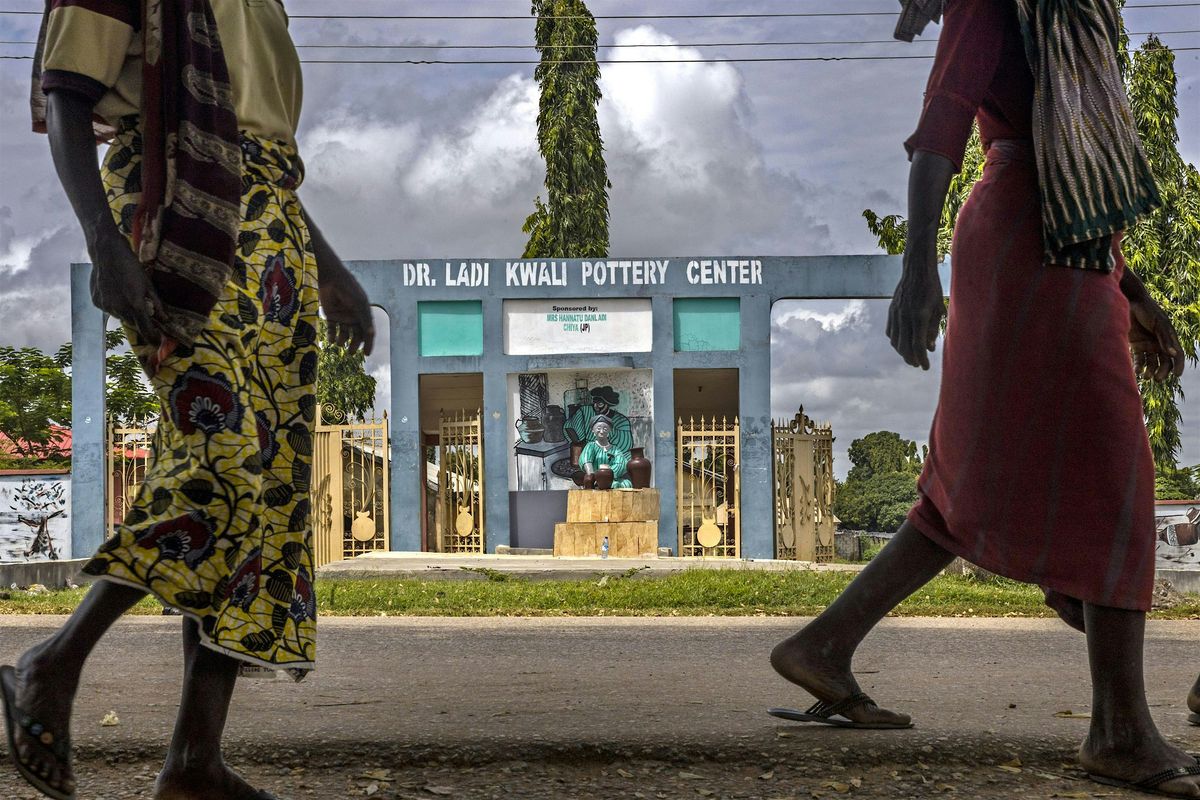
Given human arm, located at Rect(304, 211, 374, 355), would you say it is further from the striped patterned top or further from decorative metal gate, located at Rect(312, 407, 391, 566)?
decorative metal gate, located at Rect(312, 407, 391, 566)

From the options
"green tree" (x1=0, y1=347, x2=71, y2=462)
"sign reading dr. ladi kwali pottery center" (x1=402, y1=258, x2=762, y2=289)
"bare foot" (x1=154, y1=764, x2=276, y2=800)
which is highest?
"sign reading dr. ladi kwali pottery center" (x1=402, y1=258, x2=762, y2=289)

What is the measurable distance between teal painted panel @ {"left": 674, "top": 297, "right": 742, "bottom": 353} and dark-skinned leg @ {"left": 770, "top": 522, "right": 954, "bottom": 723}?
1498 cm

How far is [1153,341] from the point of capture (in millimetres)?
3084

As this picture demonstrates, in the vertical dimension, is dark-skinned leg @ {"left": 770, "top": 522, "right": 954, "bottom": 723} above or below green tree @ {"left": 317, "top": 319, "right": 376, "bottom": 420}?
below

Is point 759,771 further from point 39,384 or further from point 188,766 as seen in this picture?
point 39,384

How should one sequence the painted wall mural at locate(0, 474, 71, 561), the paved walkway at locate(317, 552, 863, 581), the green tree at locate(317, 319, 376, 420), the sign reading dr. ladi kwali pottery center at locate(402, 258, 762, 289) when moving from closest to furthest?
the paved walkway at locate(317, 552, 863, 581), the painted wall mural at locate(0, 474, 71, 561), the sign reading dr. ladi kwali pottery center at locate(402, 258, 762, 289), the green tree at locate(317, 319, 376, 420)

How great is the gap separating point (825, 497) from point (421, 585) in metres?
9.78

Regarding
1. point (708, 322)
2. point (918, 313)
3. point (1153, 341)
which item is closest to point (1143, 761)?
point (918, 313)

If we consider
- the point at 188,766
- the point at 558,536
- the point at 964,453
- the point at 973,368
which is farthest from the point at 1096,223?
the point at 558,536

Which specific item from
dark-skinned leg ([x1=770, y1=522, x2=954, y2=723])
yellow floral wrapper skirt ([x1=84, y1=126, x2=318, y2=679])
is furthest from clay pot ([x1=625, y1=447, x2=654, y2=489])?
yellow floral wrapper skirt ([x1=84, y1=126, x2=318, y2=679])

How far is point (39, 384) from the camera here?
26.5 metres

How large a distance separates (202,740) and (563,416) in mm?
16002

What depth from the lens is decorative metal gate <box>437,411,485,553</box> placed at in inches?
705

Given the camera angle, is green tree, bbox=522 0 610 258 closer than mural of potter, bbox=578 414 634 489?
No
